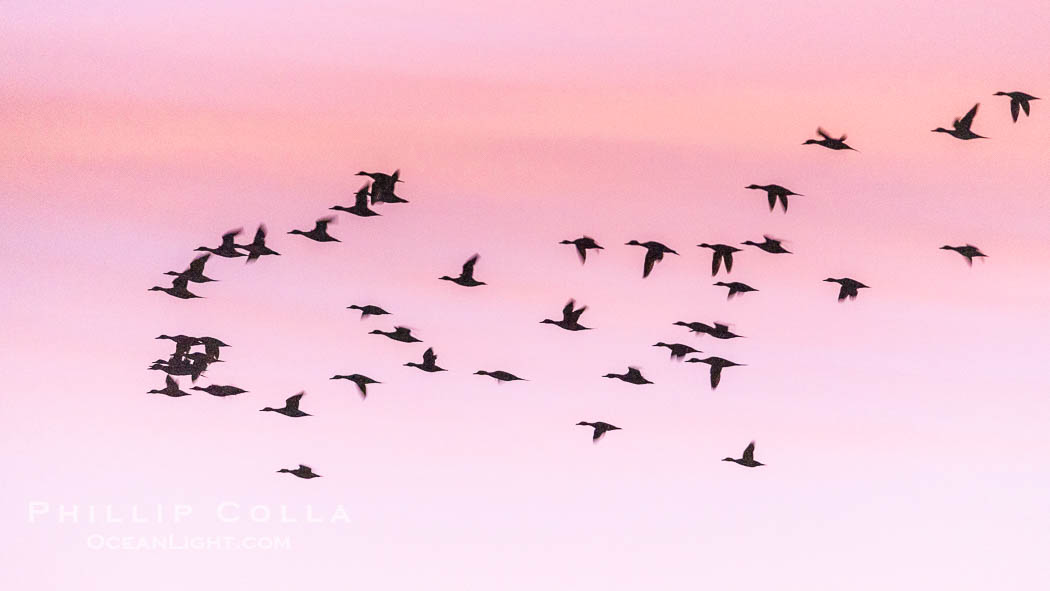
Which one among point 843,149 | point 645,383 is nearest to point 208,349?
point 645,383

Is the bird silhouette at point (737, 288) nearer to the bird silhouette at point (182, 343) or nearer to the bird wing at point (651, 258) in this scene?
the bird wing at point (651, 258)

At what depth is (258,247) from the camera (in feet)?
154

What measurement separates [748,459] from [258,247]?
1159 centimetres

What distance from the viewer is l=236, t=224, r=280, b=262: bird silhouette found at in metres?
46.6

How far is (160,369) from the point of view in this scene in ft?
165

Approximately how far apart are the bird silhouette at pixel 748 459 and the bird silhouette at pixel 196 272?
1161 cm

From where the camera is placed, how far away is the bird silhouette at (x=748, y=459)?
49.3m

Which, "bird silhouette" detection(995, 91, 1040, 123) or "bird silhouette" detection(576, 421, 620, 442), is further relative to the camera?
"bird silhouette" detection(576, 421, 620, 442)

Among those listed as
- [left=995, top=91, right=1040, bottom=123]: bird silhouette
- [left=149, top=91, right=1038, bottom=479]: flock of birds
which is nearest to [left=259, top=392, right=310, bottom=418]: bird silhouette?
[left=149, top=91, right=1038, bottom=479]: flock of birds

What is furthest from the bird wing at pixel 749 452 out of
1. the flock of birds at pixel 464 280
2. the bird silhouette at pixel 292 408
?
the bird silhouette at pixel 292 408

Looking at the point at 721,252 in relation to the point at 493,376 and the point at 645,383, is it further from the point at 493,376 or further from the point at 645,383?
the point at 493,376

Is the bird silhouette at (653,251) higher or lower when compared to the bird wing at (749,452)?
higher

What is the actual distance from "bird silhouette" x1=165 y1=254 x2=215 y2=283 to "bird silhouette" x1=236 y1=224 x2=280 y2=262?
3.09ft

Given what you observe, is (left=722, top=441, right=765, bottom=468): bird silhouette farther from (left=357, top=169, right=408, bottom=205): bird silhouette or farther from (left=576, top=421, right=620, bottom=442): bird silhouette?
(left=357, top=169, right=408, bottom=205): bird silhouette
